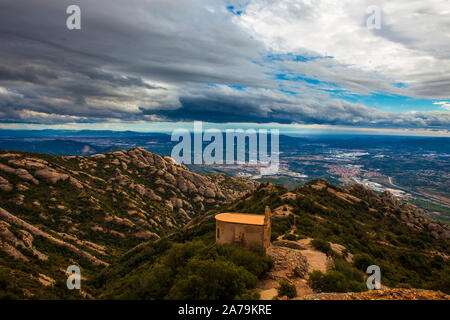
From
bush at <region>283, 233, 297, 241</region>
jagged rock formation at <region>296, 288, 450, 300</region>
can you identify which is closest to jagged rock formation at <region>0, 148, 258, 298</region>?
bush at <region>283, 233, 297, 241</region>

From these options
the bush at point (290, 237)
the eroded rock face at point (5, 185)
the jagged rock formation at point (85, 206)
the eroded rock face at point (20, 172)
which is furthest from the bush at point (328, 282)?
the eroded rock face at point (20, 172)

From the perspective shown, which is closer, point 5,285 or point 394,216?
point 5,285

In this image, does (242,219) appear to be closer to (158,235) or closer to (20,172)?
(158,235)

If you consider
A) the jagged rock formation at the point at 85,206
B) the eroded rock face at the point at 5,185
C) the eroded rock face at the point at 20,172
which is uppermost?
the eroded rock face at the point at 20,172

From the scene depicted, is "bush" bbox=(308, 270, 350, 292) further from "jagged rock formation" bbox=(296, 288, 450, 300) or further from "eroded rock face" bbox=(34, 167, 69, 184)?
"eroded rock face" bbox=(34, 167, 69, 184)

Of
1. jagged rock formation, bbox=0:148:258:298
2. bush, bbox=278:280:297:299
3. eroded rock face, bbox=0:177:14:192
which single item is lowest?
jagged rock formation, bbox=0:148:258:298

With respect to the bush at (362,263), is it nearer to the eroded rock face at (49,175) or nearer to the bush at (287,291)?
the bush at (287,291)

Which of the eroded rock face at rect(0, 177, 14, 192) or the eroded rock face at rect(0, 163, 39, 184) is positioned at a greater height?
the eroded rock face at rect(0, 163, 39, 184)

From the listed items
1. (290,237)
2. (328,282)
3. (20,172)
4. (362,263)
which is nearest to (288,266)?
(328,282)

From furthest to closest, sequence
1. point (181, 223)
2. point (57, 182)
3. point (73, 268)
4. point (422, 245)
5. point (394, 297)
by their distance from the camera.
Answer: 1. point (181, 223)
2. point (57, 182)
3. point (422, 245)
4. point (73, 268)
5. point (394, 297)
